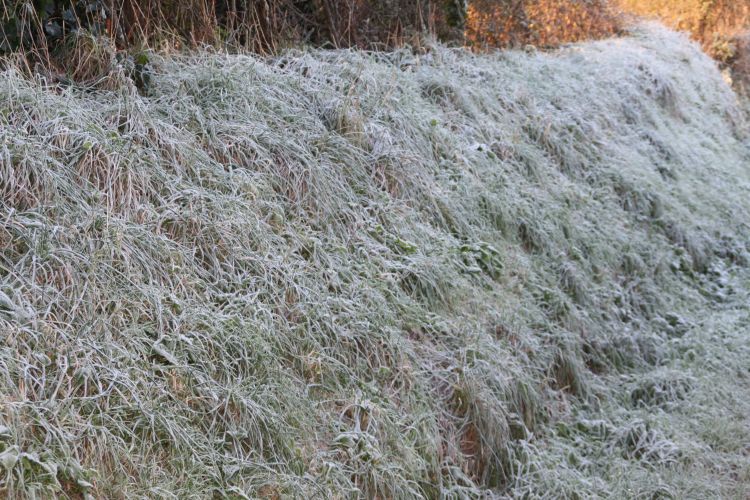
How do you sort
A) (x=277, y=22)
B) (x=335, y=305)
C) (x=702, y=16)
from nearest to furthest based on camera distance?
(x=335, y=305) → (x=277, y=22) → (x=702, y=16)

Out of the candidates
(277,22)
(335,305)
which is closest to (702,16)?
(277,22)

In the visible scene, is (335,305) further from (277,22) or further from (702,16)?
(702,16)

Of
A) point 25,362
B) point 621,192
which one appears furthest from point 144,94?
point 621,192

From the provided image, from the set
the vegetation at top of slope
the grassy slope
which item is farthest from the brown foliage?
the grassy slope

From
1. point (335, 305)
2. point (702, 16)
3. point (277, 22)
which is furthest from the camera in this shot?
point (702, 16)

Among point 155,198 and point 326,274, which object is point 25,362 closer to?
point 155,198

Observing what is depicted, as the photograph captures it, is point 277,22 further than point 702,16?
No

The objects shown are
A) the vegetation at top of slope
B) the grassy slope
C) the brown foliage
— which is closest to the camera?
the grassy slope

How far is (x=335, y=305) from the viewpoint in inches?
148

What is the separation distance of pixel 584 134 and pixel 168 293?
17.5 feet

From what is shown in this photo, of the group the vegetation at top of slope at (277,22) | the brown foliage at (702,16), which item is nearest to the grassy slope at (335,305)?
the vegetation at top of slope at (277,22)

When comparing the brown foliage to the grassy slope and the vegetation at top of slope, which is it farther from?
the grassy slope

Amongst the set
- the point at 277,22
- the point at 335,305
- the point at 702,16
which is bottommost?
the point at 335,305

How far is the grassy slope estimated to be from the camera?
281cm
